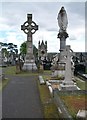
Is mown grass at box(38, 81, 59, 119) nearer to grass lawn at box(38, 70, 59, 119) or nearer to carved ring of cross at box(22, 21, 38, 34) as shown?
grass lawn at box(38, 70, 59, 119)

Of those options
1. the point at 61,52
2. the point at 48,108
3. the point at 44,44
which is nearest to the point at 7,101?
the point at 48,108

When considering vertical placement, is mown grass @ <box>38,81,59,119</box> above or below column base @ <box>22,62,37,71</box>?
below

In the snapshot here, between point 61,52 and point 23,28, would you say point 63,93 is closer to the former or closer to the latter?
point 61,52

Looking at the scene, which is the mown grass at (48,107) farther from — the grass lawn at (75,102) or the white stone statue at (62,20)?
the white stone statue at (62,20)

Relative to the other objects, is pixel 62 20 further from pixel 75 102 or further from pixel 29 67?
pixel 75 102

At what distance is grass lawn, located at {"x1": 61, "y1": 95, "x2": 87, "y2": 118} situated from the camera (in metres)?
10.8

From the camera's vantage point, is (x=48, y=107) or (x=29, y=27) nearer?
(x=48, y=107)

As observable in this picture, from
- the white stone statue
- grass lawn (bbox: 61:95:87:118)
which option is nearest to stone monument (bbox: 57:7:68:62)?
the white stone statue

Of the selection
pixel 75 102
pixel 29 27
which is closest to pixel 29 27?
pixel 29 27

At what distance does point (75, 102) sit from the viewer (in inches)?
481

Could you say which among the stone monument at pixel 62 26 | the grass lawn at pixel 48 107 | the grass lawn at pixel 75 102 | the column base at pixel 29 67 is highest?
the stone monument at pixel 62 26

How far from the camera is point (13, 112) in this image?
439 inches

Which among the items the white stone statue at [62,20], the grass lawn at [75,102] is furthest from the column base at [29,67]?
the grass lawn at [75,102]

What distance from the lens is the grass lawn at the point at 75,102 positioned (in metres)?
10.8
